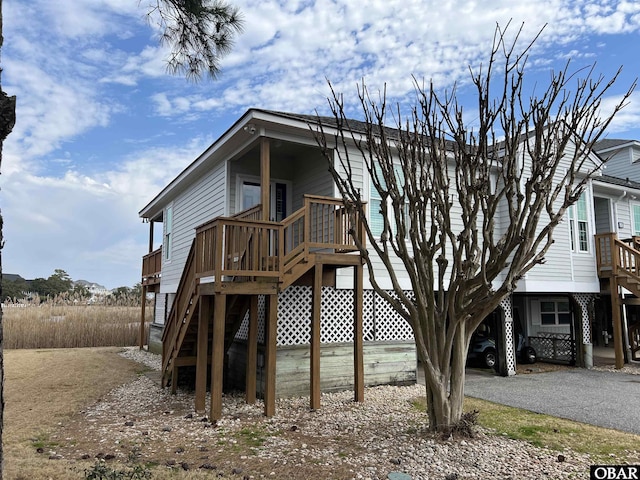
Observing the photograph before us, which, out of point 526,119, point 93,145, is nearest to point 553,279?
point 526,119

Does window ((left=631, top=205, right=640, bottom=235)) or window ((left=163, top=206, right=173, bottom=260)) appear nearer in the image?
window ((left=163, top=206, right=173, bottom=260))

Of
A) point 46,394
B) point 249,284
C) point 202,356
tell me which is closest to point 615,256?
point 249,284

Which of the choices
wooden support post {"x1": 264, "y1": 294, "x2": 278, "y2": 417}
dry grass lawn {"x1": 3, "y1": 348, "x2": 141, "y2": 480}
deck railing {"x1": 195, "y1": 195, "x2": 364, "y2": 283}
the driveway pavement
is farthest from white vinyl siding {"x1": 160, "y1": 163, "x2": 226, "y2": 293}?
the driveway pavement

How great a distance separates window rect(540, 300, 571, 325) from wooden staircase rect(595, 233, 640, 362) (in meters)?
2.11

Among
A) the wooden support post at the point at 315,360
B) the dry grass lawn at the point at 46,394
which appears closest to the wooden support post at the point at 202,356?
the wooden support post at the point at 315,360

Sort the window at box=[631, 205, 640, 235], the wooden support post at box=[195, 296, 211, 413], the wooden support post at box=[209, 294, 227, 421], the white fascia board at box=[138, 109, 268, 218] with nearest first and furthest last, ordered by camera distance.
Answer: the wooden support post at box=[209, 294, 227, 421]
the wooden support post at box=[195, 296, 211, 413]
the white fascia board at box=[138, 109, 268, 218]
the window at box=[631, 205, 640, 235]

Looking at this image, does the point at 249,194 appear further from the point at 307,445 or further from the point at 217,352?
the point at 307,445

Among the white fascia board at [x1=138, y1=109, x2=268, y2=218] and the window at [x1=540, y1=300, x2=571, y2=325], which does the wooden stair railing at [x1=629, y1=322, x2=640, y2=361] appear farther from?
the white fascia board at [x1=138, y1=109, x2=268, y2=218]

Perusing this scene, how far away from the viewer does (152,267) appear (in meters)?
16.2

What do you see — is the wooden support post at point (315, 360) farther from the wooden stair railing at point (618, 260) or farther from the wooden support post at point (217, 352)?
the wooden stair railing at point (618, 260)

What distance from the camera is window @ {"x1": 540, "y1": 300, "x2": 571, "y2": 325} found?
587 inches

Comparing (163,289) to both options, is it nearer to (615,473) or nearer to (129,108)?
(129,108)

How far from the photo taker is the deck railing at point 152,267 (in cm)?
1562

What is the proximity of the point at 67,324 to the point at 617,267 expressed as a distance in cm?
1860
